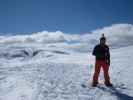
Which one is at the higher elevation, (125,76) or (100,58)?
(100,58)

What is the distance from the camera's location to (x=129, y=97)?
26.0 ft

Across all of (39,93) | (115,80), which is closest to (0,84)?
(39,93)

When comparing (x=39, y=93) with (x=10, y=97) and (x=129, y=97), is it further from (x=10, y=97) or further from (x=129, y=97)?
(x=129, y=97)

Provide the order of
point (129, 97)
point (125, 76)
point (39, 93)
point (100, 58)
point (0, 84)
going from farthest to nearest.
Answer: point (125, 76)
point (0, 84)
point (100, 58)
point (39, 93)
point (129, 97)

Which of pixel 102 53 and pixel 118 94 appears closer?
pixel 118 94

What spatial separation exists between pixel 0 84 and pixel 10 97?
2368 mm

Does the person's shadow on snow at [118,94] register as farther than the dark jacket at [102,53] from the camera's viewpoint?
No

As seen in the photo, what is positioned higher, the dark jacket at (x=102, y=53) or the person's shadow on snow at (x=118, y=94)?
the dark jacket at (x=102, y=53)

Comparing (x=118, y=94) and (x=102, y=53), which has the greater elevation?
(x=102, y=53)

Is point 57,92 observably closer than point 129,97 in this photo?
No

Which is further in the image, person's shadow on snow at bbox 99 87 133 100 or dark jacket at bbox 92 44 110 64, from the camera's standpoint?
dark jacket at bbox 92 44 110 64

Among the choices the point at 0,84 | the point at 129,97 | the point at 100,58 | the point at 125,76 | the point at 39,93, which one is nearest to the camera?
the point at 129,97

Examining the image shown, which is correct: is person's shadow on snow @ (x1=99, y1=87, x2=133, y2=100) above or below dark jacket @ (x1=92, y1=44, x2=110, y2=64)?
below

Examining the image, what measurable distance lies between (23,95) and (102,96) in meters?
2.76
